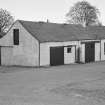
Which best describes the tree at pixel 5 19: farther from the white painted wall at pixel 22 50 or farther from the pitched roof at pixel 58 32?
the white painted wall at pixel 22 50

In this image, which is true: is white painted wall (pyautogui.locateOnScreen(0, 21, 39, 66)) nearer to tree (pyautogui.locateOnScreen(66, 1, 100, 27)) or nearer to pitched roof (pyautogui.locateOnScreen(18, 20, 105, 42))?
pitched roof (pyautogui.locateOnScreen(18, 20, 105, 42))

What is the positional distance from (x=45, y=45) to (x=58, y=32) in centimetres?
483

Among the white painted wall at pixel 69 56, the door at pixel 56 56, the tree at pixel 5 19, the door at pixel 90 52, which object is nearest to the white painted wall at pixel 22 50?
the door at pixel 56 56

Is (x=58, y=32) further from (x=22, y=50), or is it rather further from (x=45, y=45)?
(x=22, y=50)

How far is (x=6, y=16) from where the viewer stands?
62.8m

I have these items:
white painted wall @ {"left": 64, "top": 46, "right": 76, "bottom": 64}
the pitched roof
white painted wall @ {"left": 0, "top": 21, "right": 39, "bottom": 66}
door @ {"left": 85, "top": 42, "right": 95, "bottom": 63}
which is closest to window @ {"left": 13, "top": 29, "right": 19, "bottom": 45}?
white painted wall @ {"left": 0, "top": 21, "right": 39, "bottom": 66}

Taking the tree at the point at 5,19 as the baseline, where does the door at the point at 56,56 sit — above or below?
below

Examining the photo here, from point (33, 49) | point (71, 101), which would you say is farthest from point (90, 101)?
point (33, 49)

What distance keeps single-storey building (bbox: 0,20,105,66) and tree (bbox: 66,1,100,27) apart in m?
29.4

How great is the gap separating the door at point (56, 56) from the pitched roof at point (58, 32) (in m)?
1.16

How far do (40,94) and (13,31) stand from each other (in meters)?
18.3

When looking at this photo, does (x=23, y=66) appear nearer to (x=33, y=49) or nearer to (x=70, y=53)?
(x=33, y=49)

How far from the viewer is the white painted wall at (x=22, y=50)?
28250mm

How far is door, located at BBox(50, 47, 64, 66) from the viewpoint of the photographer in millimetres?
29469
